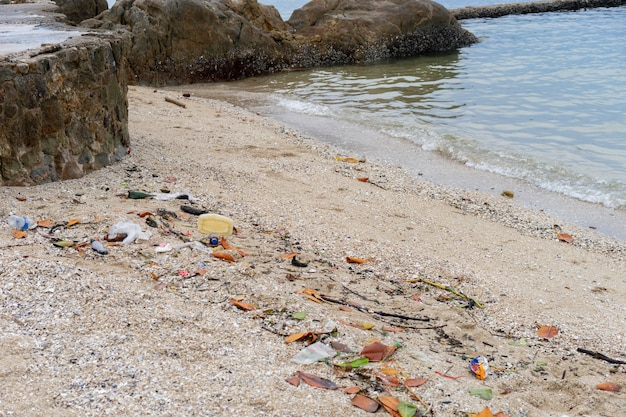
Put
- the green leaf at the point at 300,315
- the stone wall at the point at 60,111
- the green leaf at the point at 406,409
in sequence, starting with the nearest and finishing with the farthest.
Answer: the green leaf at the point at 406,409 < the green leaf at the point at 300,315 < the stone wall at the point at 60,111

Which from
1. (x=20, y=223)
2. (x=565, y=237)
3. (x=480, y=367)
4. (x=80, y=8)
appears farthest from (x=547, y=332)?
(x=80, y=8)

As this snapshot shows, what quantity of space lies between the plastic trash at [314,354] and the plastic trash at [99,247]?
159 cm

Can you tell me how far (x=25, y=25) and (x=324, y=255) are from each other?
5176 millimetres

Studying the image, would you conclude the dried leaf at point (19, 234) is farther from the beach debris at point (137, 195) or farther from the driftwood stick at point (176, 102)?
the driftwood stick at point (176, 102)

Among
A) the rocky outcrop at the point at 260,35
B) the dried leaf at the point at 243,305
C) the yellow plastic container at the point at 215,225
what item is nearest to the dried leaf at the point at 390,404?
the dried leaf at the point at 243,305

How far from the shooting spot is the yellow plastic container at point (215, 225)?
4586 mm

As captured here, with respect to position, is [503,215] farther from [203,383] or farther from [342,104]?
[342,104]

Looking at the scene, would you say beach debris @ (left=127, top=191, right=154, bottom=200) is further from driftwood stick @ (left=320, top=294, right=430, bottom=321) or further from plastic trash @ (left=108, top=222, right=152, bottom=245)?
driftwood stick @ (left=320, top=294, right=430, bottom=321)

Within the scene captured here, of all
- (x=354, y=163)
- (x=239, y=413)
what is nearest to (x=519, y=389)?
(x=239, y=413)

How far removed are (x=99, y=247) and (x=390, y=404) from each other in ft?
7.24

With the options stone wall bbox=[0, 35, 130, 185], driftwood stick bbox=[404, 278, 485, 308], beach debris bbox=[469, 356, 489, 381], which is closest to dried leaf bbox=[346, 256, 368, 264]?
driftwood stick bbox=[404, 278, 485, 308]

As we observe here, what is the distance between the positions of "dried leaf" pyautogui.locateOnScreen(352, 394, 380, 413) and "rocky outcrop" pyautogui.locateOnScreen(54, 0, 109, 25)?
1347 cm

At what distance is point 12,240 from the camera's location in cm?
391

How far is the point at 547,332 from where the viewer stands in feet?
12.7
